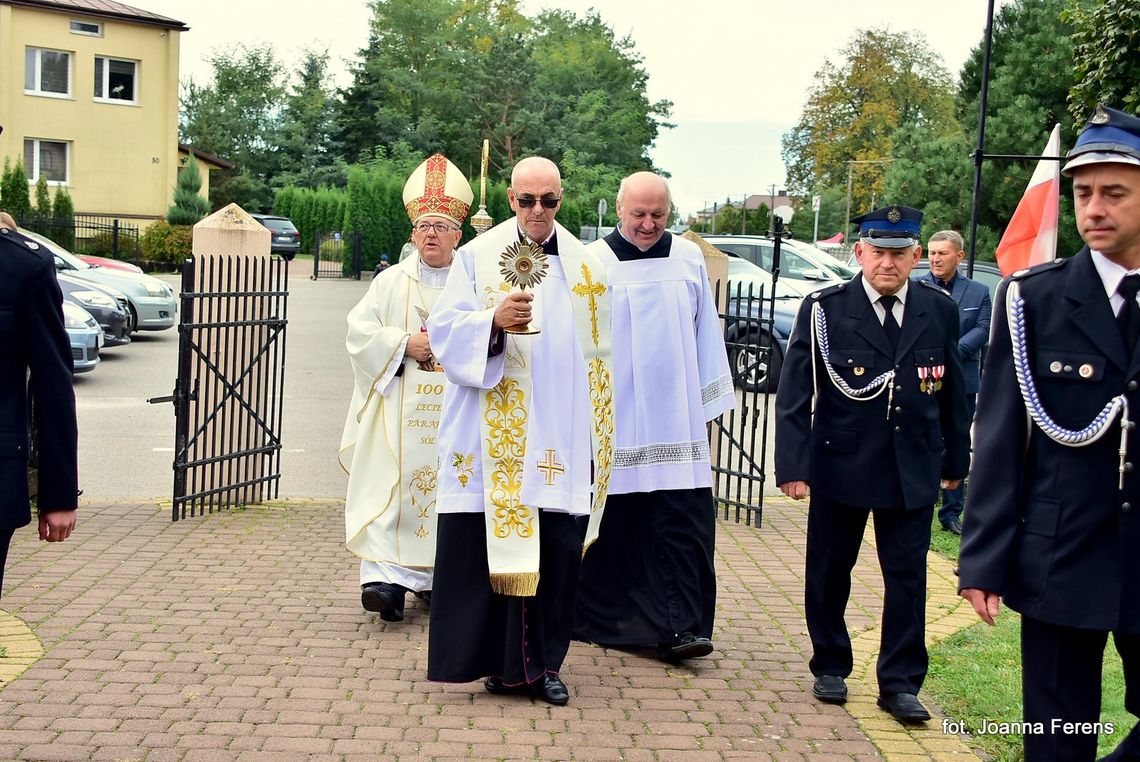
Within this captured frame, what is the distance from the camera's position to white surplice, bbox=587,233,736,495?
6445mm

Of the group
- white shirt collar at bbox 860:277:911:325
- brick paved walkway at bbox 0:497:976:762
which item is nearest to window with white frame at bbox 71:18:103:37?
brick paved walkway at bbox 0:497:976:762

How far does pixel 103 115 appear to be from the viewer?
4709cm

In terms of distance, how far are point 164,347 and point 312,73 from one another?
6142 centimetres

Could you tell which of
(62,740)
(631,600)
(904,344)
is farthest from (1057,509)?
(62,740)

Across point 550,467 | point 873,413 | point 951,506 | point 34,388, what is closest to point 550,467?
point 550,467

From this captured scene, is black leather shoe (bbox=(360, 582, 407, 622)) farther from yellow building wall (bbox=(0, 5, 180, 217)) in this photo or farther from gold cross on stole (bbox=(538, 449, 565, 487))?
yellow building wall (bbox=(0, 5, 180, 217))

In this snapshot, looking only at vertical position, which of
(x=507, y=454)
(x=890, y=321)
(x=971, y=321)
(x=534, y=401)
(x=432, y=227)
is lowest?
(x=507, y=454)

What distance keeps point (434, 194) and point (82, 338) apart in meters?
9.47

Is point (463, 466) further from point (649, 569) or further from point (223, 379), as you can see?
point (223, 379)

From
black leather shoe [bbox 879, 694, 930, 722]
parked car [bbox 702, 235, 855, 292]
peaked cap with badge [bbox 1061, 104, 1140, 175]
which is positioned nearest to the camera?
peaked cap with badge [bbox 1061, 104, 1140, 175]

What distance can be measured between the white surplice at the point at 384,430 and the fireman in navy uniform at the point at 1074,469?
3713mm

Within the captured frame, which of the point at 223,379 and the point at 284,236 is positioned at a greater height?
the point at 284,236

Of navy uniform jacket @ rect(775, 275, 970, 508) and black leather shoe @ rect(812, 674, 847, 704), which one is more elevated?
navy uniform jacket @ rect(775, 275, 970, 508)

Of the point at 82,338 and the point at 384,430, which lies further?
the point at 82,338
